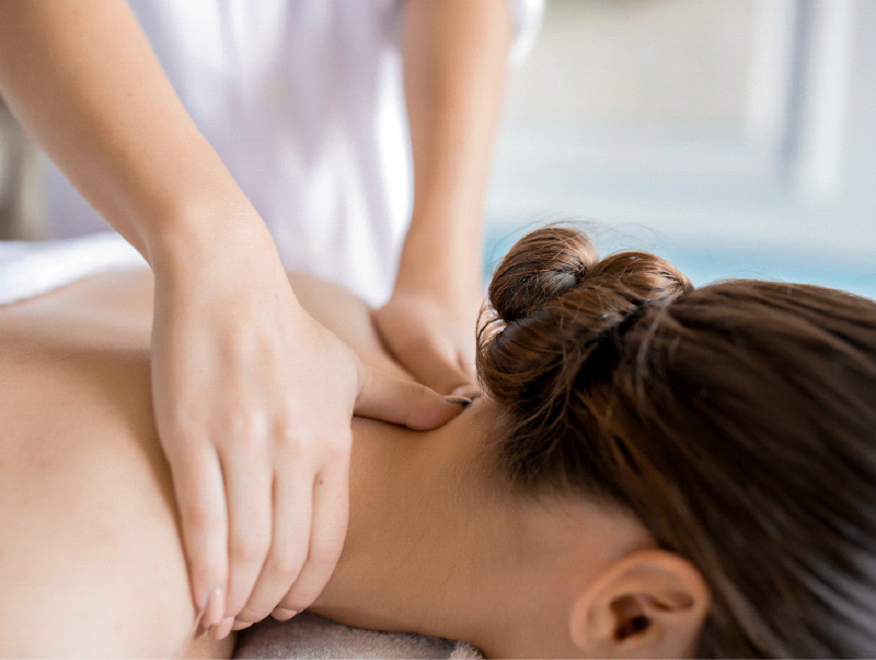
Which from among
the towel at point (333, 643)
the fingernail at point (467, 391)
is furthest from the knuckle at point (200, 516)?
the fingernail at point (467, 391)

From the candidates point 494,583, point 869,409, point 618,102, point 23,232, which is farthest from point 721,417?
point 618,102

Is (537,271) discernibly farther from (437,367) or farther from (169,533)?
(169,533)

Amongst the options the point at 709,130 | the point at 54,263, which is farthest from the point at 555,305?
the point at 709,130

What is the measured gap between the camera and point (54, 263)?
890mm

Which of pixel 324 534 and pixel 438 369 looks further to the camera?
pixel 438 369

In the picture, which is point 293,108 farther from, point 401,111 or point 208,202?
point 208,202

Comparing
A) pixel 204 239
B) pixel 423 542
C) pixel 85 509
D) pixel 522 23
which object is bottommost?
pixel 423 542

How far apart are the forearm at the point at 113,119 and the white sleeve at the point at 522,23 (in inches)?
27.8

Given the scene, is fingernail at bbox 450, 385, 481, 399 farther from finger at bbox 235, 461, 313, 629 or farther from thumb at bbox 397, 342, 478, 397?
finger at bbox 235, 461, 313, 629

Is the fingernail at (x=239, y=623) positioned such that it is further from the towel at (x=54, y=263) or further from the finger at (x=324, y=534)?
the towel at (x=54, y=263)

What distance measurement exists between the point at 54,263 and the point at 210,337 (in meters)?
0.49

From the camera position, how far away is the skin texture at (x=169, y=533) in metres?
0.47

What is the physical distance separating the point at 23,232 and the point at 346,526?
930mm

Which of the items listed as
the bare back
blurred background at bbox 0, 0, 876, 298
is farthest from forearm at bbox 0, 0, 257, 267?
blurred background at bbox 0, 0, 876, 298
